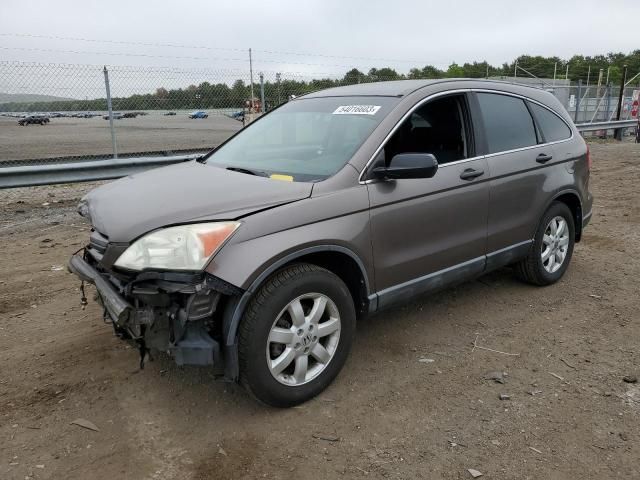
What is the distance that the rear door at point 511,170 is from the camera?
162 inches

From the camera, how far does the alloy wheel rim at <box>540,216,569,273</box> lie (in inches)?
187

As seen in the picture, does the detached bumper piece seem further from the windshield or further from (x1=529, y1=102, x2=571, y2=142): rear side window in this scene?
(x1=529, y1=102, x2=571, y2=142): rear side window

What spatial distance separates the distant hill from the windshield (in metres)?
5.83

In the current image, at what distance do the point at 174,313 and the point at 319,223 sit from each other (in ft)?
3.02

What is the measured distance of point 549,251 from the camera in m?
4.79

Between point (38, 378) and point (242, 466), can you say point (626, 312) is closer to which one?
point (242, 466)

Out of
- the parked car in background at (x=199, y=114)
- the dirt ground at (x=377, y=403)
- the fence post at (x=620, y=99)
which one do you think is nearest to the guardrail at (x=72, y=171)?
the parked car in background at (x=199, y=114)

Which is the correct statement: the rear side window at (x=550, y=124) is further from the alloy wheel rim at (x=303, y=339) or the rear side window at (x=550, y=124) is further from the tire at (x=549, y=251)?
the alloy wheel rim at (x=303, y=339)

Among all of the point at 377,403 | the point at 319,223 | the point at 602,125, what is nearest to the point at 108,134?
the point at 319,223

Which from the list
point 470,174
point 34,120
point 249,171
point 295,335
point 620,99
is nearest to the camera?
point 295,335

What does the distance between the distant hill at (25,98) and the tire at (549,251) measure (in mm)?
7658

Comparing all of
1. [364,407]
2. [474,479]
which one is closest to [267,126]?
[364,407]

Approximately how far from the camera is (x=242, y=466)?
2.64 meters

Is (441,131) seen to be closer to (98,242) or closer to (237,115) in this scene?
(98,242)
